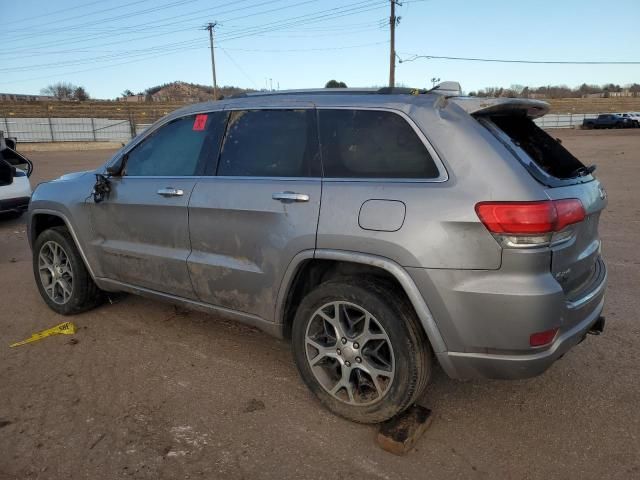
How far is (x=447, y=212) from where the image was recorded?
2.42m

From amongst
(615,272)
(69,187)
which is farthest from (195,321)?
(615,272)

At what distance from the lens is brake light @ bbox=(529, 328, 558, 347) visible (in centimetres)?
237

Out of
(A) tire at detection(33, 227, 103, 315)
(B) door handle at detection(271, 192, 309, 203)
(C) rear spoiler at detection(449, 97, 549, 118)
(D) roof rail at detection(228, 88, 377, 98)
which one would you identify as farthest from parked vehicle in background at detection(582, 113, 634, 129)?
(B) door handle at detection(271, 192, 309, 203)

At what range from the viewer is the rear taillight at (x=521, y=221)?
7.61 feet

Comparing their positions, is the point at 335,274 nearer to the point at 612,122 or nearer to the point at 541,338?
the point at 541,338

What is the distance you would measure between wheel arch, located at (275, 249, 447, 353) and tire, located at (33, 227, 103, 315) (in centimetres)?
214

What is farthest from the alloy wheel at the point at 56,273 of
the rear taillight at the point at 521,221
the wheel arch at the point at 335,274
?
the rear taillight at the point at 521,221

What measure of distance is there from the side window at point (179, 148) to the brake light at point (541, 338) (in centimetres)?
223

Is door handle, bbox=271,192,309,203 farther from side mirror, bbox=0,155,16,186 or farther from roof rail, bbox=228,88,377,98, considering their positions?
side mirror, bbox=0,155,16,186

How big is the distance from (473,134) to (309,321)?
1349 millimetres

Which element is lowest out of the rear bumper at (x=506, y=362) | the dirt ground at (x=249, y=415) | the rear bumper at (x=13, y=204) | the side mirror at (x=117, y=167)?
the dirt ground at (x=249, y=415)

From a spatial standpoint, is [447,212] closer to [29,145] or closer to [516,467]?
[516,467]

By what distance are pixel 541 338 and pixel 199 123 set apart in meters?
2.57

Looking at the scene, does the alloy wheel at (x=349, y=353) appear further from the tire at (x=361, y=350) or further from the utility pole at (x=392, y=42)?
the utility pole at (x=392, y=42)
